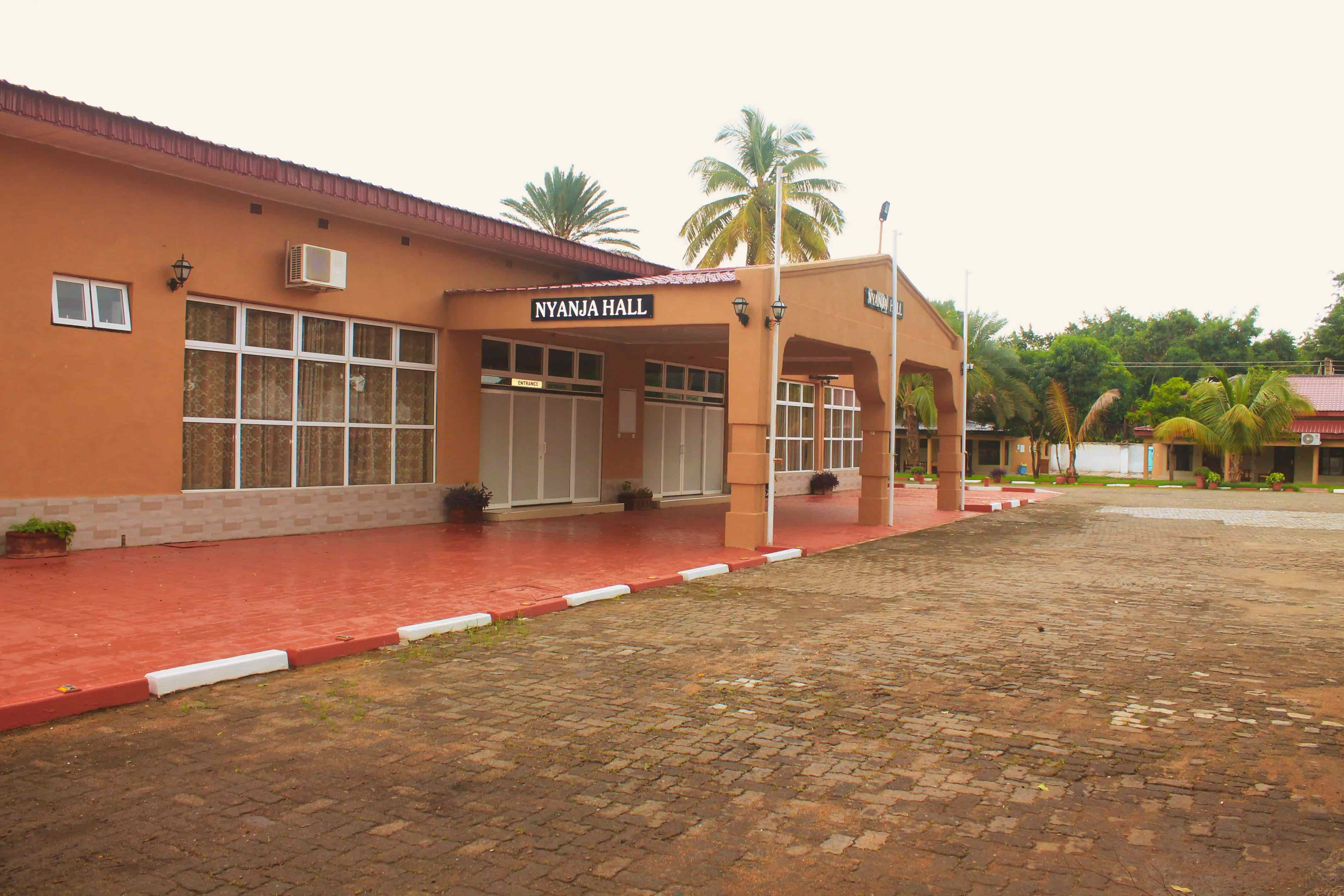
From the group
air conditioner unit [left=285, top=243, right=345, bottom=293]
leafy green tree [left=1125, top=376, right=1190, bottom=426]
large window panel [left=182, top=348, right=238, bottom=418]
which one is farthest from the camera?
leafy green tree [left=1125, top=376, right=1190, bottom=426]

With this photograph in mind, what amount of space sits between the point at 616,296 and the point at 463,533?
14.0ft

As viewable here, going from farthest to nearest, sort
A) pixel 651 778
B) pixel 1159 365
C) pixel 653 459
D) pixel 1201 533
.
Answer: pixel 1159 365 < pixel 653 459 < pixel 1201 533 < pixel 651 778

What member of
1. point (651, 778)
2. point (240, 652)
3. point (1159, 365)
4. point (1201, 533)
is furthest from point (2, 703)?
point (1159, 365)

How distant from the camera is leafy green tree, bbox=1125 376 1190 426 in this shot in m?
47.4

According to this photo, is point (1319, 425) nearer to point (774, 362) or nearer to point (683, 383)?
point (683, 383)

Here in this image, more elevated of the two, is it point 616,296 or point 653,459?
point 616,296

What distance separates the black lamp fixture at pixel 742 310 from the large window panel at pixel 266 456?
6.50 m

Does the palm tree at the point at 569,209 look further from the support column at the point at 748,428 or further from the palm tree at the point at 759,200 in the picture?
the support column at the point at 748,428

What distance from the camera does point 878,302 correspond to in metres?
18.2

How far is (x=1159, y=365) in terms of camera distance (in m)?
57.5

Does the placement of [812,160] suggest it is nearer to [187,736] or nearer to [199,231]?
[199,231]

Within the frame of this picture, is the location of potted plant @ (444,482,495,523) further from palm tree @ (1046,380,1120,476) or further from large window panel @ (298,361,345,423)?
palm tree @ (1046,380,1120,476)

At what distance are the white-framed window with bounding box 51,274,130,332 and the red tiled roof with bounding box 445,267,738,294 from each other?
5.25 m

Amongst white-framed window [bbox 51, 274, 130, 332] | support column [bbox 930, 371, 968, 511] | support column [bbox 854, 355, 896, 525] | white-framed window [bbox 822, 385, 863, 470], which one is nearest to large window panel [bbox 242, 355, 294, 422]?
white-framed window [bbox 51, 274, 130, 332]
